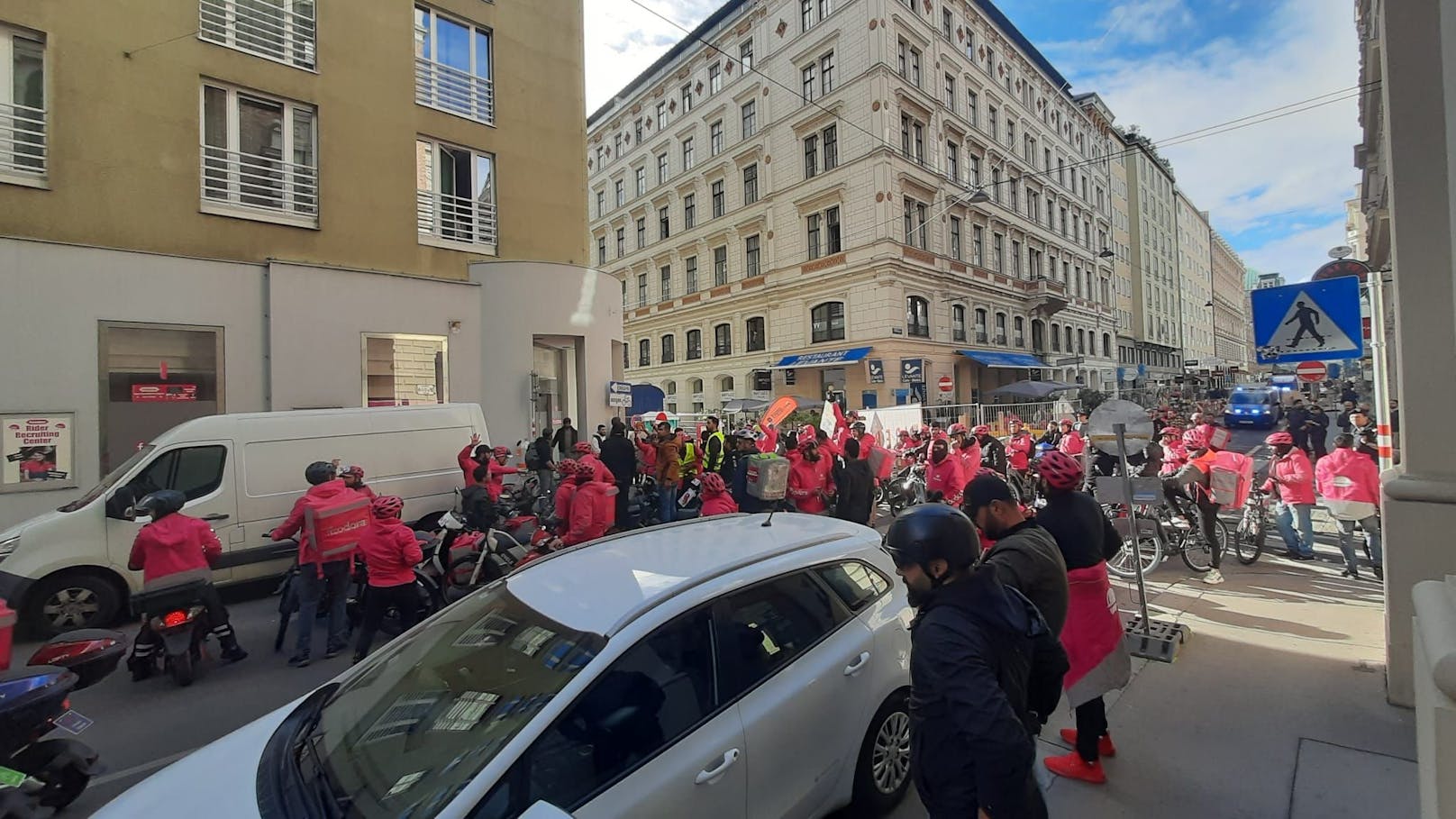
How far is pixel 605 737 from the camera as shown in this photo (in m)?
2.08

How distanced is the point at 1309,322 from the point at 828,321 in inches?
929

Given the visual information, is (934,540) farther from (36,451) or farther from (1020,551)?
(36,451)

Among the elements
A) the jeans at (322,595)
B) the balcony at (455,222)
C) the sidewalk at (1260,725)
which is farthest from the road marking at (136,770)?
the balcony at (455,222)

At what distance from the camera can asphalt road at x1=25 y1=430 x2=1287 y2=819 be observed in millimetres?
3916

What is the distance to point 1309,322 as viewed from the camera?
5719mm

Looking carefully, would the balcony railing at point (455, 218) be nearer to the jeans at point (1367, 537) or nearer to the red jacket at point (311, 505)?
the red jacket at point (311, 505)

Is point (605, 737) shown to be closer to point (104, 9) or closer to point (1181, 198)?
point (104, 9)

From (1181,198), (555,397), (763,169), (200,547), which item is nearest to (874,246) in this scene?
(763,169)

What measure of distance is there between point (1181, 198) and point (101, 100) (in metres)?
86.3

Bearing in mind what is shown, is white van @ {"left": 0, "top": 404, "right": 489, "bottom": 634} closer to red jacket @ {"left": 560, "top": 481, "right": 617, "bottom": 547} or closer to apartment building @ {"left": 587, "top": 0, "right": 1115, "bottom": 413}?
red jacket @ {"left": 560, "top": 481, "right": 617, "bottom": 547}

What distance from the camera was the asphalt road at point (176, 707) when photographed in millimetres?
3916

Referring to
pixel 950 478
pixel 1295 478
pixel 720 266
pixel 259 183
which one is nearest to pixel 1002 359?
pixel 720 266

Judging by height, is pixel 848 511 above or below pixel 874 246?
below

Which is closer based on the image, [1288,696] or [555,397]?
[1288,696]
